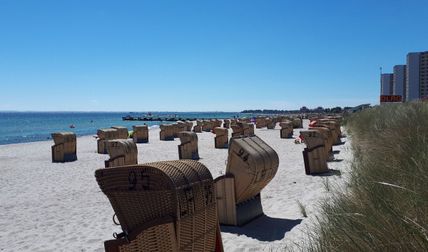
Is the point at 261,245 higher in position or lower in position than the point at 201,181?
lower

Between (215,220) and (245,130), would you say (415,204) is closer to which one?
(215,220)

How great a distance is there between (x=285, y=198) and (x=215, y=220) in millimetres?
4679

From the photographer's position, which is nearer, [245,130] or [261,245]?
[261,245]

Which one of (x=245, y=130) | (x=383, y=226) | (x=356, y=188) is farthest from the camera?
(x=245, y=130)

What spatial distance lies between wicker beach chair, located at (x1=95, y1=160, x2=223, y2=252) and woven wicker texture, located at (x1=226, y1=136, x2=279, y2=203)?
2633mm

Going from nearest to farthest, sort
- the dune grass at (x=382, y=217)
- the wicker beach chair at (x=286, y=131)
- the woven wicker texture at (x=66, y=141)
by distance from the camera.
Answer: the dune grass at (x=382, y=217)
the woven wicker texture at (x=66, y=141)
the wicker beach chair at (x=286, y=131)

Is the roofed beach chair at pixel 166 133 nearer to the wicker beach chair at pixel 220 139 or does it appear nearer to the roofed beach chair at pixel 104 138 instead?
the roofed beach chair at pixel 104 138

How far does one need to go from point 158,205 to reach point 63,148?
1474 cm

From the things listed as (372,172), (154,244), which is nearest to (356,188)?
(372,172)

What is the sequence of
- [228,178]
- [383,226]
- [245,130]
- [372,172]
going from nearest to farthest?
[383,226]
[372,172]
[228,178]
[245,130]

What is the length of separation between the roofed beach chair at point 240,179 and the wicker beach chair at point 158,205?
2.65m

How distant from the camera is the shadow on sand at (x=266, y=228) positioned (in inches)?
224

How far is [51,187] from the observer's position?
10664mm

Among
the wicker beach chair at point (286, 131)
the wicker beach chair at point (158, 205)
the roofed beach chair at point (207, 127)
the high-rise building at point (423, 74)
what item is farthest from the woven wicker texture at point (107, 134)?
the high-rise building at point (423, 74)
